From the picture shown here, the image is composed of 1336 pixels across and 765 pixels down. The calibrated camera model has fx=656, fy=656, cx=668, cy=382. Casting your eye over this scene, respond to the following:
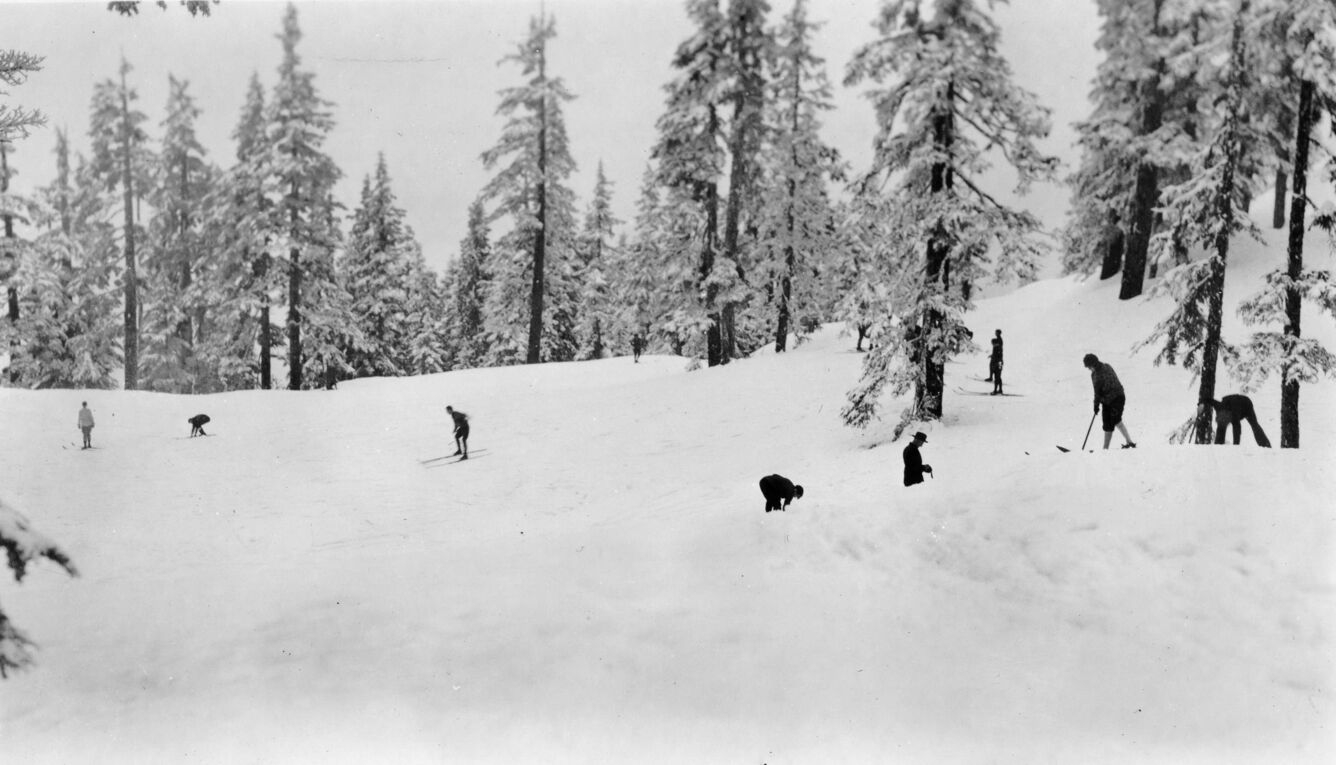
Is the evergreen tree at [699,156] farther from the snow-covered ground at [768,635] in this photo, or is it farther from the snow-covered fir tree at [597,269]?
the snow-covered fir tree at [597,269]

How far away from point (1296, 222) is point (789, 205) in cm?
1581

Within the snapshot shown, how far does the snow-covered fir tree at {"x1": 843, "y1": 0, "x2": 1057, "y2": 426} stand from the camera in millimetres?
13078

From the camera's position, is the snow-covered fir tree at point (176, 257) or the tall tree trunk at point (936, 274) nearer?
the tall tree trunk at point (936, 274)

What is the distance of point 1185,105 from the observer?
21.8 m

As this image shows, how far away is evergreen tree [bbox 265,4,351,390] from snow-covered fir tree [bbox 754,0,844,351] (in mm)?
16188

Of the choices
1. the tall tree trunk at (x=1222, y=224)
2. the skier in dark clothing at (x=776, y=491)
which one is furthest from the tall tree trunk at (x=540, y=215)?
the tall tree trunk at (x=1222, y=224)

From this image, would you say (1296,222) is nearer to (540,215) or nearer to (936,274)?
(936,274)

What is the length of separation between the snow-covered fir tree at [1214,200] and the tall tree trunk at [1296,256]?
0.75 m

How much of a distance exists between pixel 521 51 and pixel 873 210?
1813 centimetres

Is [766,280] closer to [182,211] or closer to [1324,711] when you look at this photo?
[1324,711]

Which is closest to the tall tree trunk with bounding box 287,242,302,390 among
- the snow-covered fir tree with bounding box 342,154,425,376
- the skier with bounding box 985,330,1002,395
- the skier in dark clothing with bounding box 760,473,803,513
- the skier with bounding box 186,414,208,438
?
the skier with bounding box 186,414,208,438

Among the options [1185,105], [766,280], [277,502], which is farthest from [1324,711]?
[1185,105]

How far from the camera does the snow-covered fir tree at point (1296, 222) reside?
9453 mm

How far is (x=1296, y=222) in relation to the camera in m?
10.0
